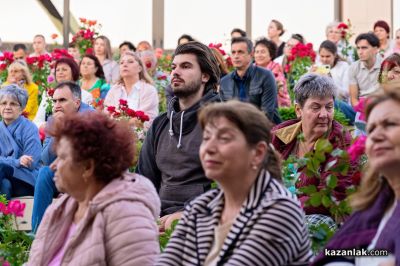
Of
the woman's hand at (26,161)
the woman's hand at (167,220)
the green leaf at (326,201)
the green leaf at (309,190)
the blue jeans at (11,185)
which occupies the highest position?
the green leaf at (309,190)

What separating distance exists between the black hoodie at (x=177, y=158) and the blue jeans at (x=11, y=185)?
2.25 metres

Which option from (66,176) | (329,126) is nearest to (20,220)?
(329,126)

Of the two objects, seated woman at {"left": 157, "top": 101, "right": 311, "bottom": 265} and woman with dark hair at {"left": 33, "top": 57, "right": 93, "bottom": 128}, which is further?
woman with dark hair at {"left": 33, "top": 57, "right": 93, "bottom": 128}

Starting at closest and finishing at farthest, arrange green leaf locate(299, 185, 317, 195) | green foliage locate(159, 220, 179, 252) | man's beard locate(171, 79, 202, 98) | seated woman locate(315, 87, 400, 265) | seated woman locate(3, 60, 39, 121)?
seated woman locate(315, 87, 400, 265) < green leaf locate(299, 185, 317, 195) < green foliage locate(159, 220, 179, 252) < man's beard locate(171, 79, 202, 98) < seated woman locate(3, 60, 39, 121)

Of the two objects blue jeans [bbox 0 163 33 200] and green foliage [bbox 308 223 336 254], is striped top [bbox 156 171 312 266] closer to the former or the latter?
green foliage [bbox 308 223 336 254]

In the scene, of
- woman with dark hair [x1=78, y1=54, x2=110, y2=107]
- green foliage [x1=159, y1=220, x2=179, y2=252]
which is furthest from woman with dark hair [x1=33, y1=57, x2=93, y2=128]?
green foliage [x1=159, y1=220, x2=179, y2=252]

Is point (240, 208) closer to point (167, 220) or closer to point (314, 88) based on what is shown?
point (167, 220)

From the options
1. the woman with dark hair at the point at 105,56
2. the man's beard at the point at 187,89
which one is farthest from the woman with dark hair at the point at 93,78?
the man's beard at the point at 187,89

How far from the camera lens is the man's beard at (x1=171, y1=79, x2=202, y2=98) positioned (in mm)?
5398

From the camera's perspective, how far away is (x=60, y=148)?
386 cm

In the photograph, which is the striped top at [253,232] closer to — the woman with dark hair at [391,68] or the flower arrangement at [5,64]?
the woman with dark hair at [391,68]

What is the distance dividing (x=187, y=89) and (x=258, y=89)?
334 centimetres

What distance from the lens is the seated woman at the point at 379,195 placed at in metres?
3.09

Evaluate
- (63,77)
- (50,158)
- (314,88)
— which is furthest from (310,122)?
(63,77)
